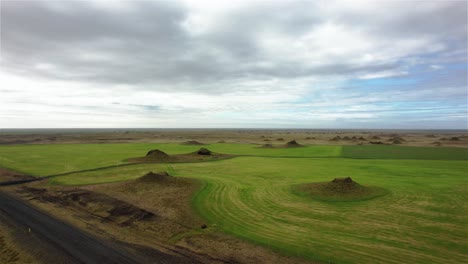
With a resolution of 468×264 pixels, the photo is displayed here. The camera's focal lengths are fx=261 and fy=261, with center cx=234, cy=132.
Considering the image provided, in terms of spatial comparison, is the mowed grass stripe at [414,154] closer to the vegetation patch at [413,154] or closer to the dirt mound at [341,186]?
the vegetation patch at [413,154]

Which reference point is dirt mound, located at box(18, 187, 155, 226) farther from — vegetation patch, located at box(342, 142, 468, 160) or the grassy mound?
vegetation patch, located at box(342, 142, 468, 160)

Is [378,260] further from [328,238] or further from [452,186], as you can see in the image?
[452,186]

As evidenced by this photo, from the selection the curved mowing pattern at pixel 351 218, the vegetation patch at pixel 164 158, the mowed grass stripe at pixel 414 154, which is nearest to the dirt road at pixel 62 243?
the curved mowing pattern at pixel 351 218

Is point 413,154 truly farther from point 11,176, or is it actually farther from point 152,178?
point 11,176

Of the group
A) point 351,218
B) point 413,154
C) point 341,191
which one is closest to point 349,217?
point 351,218

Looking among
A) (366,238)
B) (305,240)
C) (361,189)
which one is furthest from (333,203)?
(305,240)

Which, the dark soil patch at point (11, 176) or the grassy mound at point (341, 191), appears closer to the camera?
the grassy mound at point (341, 191)

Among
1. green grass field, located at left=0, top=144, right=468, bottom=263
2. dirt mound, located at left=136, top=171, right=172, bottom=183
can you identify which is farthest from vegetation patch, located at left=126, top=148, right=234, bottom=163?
dirt mound, located at left=136, top=171, right=172, bottom=183
